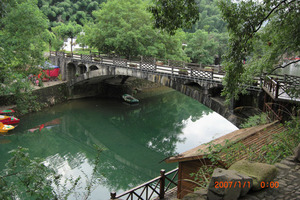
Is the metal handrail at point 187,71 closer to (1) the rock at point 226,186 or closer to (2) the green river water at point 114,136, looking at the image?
(2) the green river water at point 114,136

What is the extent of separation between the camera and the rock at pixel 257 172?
180 inches

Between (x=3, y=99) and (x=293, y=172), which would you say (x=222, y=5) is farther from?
(x=3, y=99)

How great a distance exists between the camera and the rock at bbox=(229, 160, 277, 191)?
4.58m

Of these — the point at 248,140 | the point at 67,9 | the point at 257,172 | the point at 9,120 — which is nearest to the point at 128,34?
the point at 9,120

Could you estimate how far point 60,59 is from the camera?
2914 cm

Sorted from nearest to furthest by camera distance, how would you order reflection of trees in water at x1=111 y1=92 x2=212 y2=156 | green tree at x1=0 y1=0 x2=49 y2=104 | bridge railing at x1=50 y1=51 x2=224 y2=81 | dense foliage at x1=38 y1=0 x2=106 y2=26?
bridge railing at x1=50 y1=51 x2=224 y2=81 < green tree at x1=0 y1=0 x2=49 y2=104 < reflection of trees in water at x1=111 y1=92 x2=212 y2=156 < dense foliage at x1=38 y1=0 x2=106 y2=26

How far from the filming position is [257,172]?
4777 mm

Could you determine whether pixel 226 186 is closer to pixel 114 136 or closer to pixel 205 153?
pixel 205 153

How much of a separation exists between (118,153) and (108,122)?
20.9 ft

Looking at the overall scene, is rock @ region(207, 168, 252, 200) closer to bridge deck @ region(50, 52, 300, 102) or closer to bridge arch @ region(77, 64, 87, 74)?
bridge deck @ region(50, 52, 300, 102)

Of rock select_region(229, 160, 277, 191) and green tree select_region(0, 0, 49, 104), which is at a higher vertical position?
green tree select_region(0, 0, 49, 104)

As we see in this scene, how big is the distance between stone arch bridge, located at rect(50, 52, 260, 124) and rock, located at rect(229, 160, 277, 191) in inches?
336

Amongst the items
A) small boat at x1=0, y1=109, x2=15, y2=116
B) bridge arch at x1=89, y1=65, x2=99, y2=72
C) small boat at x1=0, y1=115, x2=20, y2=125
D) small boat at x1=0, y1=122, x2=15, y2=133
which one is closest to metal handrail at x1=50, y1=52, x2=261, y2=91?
bridge arch at x1=89, y1=65, x2=99, y2=72

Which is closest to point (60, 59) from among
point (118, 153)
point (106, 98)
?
point (106, 98)
